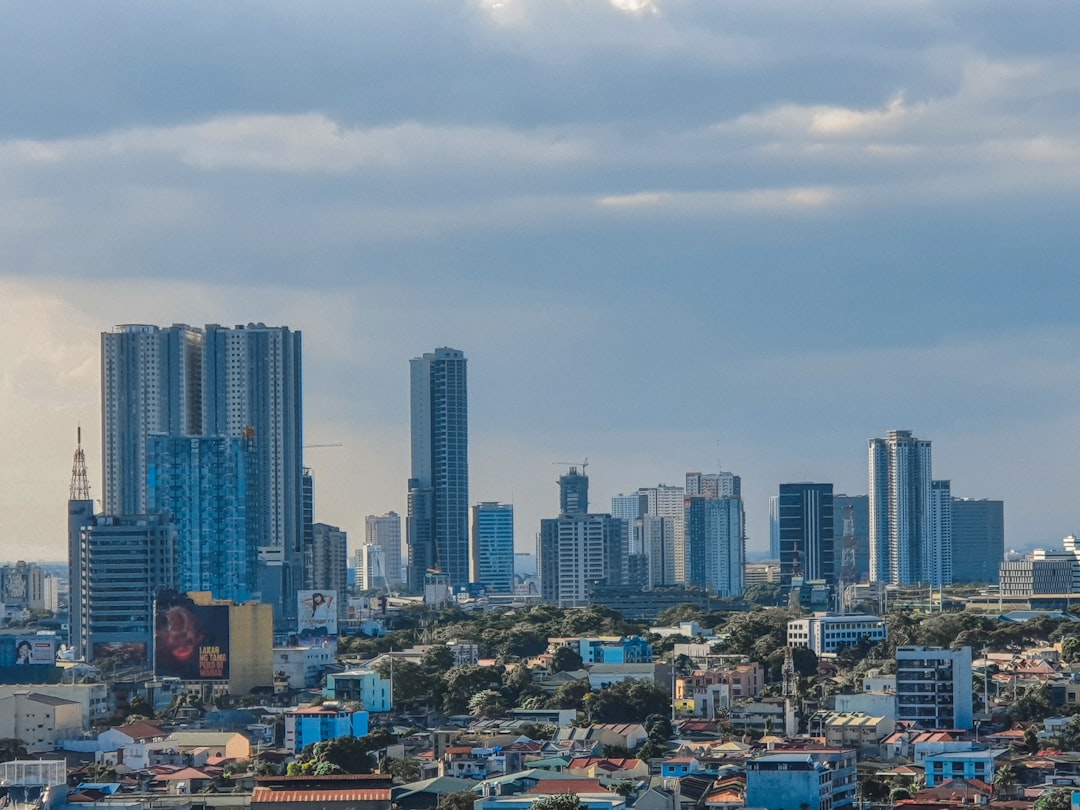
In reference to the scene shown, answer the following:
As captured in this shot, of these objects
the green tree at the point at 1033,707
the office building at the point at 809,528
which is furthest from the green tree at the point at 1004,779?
the office building at the point at 809,528

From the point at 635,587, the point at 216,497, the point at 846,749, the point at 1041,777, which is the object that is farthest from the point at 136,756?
the point at 635,587

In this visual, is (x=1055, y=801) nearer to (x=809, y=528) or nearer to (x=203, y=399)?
(x=203, y=399)

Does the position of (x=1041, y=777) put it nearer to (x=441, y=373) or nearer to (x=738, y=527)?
(x=738, y=527)

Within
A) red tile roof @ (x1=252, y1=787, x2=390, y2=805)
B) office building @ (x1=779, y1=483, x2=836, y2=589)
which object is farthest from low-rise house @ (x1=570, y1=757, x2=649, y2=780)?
office building @ (x1=779, y1=483, x2=836, y2=589)

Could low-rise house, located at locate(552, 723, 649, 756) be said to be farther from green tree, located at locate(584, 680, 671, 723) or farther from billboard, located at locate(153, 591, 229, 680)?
billboard, located at locate(153, 591, 229, 680)

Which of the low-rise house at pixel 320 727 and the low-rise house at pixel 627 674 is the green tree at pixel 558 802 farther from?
the low-rise house at pixel 627 674
